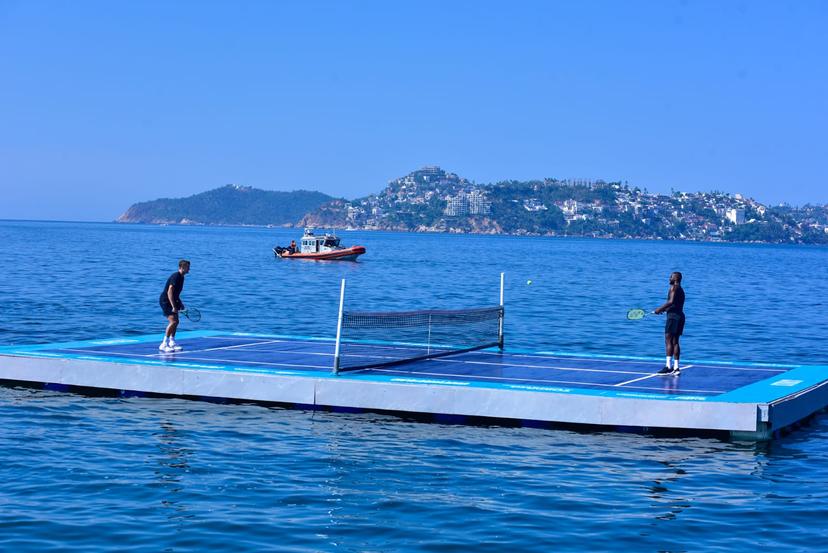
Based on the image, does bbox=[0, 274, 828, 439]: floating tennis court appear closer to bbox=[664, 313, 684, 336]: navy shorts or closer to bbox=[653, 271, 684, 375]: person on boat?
bbox=[653, 271, 684, 375]: person on boat

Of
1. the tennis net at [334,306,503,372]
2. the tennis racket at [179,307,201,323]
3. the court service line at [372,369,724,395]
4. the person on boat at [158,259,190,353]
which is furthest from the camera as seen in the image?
the tennis racket at [179,307,201,323]

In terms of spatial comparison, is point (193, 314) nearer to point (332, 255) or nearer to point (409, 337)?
point (409, 337)

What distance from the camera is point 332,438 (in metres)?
19.9

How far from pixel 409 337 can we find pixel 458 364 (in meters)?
4.75

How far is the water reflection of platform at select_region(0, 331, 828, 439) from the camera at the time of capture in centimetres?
1994

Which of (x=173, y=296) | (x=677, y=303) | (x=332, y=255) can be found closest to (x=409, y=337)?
(x=173, y=296)

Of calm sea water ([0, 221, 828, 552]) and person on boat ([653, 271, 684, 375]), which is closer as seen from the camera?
calm sea water ([0, 221, 828, 552])

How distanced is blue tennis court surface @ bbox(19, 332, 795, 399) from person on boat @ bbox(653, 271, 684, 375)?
1.63 feet

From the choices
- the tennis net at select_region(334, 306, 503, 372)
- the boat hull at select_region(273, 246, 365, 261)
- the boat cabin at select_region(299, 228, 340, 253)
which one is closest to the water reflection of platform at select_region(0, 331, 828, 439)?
the tennis net at select_region(334, 306, 503, 372)

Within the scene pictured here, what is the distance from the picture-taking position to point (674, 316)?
22.6 meters

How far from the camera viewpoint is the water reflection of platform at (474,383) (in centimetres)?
1994

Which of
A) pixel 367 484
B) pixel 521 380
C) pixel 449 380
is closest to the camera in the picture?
pixel 367 484

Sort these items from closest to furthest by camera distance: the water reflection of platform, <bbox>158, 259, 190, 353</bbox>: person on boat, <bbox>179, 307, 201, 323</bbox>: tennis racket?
the water reflection of platform, <bbox>158, 259, 190, 353</bbox>: person on boat, <bbox>179, 307, 201, 323</bbox>: tennis racket

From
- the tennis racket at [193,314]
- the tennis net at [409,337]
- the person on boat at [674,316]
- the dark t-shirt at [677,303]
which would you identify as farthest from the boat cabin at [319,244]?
the dark t-shirt at [677,303]
